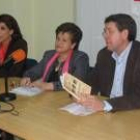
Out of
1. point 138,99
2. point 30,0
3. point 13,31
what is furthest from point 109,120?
point 30,0

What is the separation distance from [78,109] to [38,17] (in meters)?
2.78

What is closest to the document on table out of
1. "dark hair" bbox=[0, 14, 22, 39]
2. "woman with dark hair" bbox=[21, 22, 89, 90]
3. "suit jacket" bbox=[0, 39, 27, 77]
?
"woman with dark hair" bbox=[21, 22, 89, 90]

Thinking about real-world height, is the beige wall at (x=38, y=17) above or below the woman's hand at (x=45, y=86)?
above

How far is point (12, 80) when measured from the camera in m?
3.61

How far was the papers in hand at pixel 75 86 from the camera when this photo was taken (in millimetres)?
2523

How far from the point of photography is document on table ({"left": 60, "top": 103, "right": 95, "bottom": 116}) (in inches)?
102

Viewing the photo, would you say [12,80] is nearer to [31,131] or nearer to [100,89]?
[100,89]

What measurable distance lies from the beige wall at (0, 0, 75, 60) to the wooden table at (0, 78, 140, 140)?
235 centimetres

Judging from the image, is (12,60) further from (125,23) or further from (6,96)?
(125,23)

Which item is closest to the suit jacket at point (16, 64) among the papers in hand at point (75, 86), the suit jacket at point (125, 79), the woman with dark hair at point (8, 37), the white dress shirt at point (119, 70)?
the woman with dark hair at point (8, 37)

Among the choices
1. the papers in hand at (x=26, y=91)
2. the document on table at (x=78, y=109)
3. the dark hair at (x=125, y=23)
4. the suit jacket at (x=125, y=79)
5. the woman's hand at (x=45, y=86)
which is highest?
the dark hair at (x=125, y=23)

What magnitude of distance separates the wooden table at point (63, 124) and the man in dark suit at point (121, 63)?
226 mm

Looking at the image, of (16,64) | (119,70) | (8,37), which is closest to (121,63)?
(119,70)

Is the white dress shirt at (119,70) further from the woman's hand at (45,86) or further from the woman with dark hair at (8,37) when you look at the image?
the woman with dark hair at (8,37)
